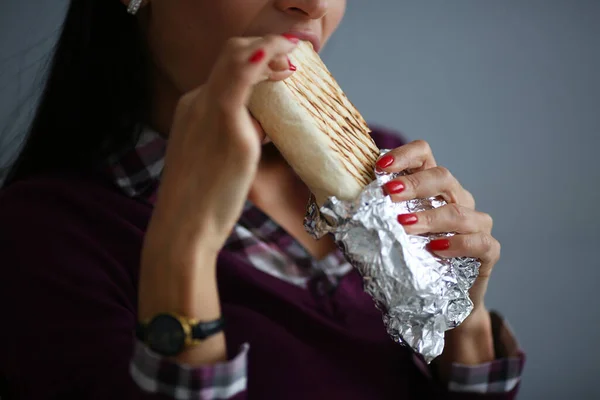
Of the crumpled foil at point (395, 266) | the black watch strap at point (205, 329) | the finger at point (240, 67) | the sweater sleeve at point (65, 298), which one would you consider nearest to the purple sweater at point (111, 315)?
the sweater sleeve at point (65, 298)

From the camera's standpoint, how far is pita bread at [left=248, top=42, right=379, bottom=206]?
752 millimetres

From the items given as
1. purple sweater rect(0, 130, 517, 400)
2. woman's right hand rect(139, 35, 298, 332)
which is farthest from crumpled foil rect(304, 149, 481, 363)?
purple sweater rect(0, 130, 517, 400)

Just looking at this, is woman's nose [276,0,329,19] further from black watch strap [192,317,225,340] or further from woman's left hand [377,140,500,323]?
black watch strap [192,317,225,340]

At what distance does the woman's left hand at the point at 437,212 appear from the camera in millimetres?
768

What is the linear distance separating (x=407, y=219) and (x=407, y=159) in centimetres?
11

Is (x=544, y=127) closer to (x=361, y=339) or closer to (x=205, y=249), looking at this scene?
(x=361, y=339)

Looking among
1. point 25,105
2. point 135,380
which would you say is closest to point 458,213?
point 135,380

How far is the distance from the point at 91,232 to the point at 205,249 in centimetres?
35

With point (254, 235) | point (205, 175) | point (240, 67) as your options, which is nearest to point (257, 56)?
point (240, 67)

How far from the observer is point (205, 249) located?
697 mm

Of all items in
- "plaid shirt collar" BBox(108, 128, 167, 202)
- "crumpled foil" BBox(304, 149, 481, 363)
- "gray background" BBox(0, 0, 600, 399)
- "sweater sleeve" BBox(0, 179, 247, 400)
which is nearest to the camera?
"crumpled foil" BBox(304, 149, 481, 363)

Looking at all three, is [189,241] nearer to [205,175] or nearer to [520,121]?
[205,175]

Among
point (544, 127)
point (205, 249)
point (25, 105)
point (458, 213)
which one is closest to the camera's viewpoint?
point (205, 249)

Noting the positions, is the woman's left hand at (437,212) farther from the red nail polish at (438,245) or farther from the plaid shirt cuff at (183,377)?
the plaid shirt cuff at (183,377)
